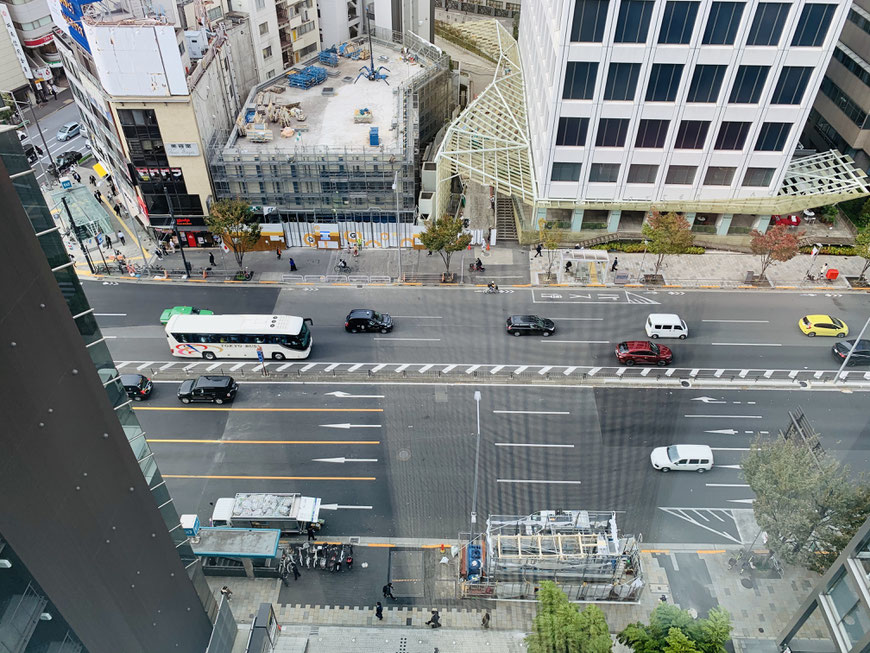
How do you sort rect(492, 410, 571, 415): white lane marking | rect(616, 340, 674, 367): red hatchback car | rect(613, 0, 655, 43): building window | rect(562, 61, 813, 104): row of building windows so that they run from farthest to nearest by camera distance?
1. rect(562, 61, 813, 104): row of building windows
2. rect(613, 0, 655, 43): building window
3. rect(616, 340, 674, 367): red hatchback car
4. rect(492, 410, 571, 415): white lane marking

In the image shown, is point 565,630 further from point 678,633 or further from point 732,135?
point 732,135

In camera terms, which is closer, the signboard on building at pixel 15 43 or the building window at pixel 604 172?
the building window at pixel 604 172

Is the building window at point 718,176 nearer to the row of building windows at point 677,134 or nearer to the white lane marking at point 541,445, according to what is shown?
the row of building windows at point 677,134

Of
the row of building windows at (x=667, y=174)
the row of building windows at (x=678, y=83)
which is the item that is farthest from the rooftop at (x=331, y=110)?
the row of building windows at (x=678, y=83)

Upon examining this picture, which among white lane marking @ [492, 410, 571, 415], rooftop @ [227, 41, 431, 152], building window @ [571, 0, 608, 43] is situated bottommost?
white lane marking @ [492, 410, 571, 415]

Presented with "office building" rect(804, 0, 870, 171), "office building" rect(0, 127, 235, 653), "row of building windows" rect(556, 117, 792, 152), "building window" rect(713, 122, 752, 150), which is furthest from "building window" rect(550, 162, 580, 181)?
"office building" rect(0, 127, 235, 653)

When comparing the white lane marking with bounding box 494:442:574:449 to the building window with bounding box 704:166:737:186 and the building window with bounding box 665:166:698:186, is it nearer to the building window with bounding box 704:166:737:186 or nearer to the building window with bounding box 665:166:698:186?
the building window with bounding box 665:166:698:186

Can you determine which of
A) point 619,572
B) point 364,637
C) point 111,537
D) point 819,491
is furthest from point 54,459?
point 819,491
